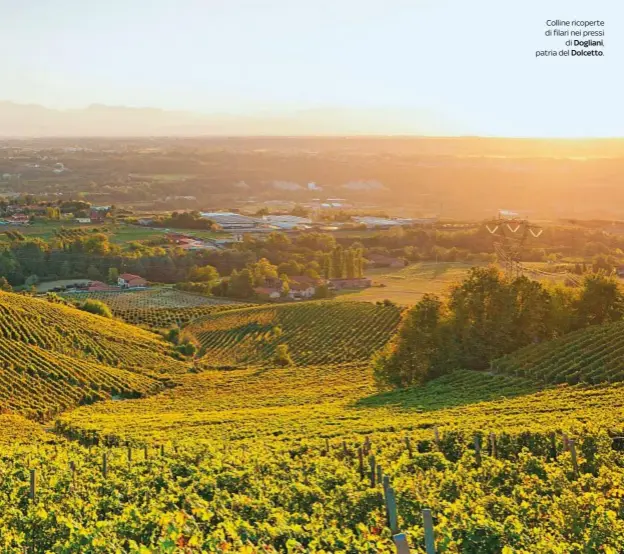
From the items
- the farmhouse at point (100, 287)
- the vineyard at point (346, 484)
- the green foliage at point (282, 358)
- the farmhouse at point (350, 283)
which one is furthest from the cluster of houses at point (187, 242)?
the vineyard at point (346, 484)

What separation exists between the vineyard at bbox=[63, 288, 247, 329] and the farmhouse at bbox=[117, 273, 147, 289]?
362cm

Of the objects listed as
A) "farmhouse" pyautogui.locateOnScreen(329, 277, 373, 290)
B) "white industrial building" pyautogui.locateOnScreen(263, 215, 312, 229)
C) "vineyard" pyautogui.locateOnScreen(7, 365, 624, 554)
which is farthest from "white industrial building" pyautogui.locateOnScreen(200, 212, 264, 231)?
"vineyard" pyautogui.locateOnScreen(7, 365, 624, 554)

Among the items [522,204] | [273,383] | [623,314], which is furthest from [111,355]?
[522,204]

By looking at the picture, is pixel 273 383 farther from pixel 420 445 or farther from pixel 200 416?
pixel 420 445

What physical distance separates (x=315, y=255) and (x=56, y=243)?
41.5 meters

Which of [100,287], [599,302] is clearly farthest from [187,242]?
[599,302]

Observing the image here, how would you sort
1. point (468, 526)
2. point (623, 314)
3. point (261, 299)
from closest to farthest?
point (468, 526) → point (623, 314) → point (261, 299)

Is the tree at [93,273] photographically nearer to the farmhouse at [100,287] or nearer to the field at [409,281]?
the farmhouse at [100,287]

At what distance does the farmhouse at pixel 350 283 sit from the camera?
301 feet

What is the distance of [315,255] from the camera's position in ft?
370

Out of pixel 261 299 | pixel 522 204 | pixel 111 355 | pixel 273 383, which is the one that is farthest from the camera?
pixel 522 204

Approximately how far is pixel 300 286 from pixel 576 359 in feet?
203

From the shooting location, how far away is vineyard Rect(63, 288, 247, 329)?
72.8 metres

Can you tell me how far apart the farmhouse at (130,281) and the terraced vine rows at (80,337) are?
3170cm
